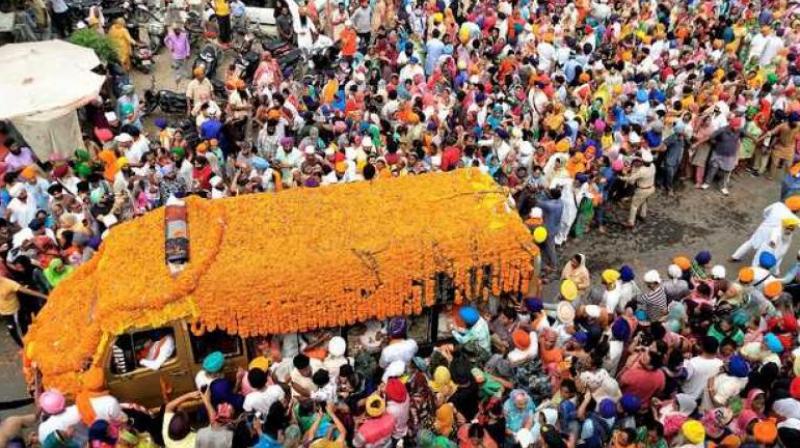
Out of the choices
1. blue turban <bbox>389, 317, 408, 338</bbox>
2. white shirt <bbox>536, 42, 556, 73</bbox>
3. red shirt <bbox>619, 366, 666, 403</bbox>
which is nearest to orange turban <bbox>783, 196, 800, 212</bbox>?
red shirt <bbox>619, 366, 666, 403</bbox>

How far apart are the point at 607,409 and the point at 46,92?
30.4 ft

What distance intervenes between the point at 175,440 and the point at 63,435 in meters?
1.20

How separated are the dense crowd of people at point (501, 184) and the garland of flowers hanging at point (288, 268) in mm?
426

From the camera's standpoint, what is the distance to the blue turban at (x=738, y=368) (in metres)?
7.47

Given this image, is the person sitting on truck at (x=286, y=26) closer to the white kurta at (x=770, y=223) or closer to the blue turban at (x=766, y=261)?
the white kurta at (x=770, y=223)

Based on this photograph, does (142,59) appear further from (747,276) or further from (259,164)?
(747,276)

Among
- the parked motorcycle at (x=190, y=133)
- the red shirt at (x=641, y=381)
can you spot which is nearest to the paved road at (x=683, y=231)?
the red shirt at (x=641, y=381)

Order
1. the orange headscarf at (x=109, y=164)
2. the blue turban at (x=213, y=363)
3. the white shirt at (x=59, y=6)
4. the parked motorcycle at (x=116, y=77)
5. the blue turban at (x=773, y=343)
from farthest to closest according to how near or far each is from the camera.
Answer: the white shirt at (x=59, y=6) → the parked motorcycle at (x=116, y=77) → the orange headscarf at (x=109, y=164) → the blue turban at (x=773, y=343) → the blue turban at (x=213, y=363)

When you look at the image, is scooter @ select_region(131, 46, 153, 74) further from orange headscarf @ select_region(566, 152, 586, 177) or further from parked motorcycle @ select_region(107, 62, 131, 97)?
orange headscarf @ select_region(566, 152, 586, 177)

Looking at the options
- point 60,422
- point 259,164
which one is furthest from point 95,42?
point 60,422

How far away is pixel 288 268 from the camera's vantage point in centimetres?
779

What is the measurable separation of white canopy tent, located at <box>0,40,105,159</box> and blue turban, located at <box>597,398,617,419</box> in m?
8.74

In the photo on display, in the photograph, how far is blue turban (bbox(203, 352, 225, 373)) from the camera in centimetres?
759

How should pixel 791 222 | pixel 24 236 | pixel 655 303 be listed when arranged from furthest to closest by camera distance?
pixel 791 222 < pixel 24 236 < pixel 655 303
